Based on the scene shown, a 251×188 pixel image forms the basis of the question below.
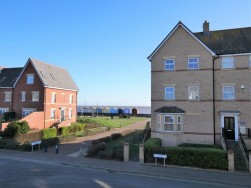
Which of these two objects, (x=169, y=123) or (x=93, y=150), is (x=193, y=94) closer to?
(x=169, y=123)

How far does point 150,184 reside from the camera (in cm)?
1310

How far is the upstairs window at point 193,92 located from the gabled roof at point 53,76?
22.5m

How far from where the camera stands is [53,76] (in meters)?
41.3

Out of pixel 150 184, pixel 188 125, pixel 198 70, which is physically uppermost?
pixel 198 70

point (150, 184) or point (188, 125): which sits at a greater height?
point (188, 125)

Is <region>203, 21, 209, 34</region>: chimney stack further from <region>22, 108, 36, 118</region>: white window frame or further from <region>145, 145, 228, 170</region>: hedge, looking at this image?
<region>22, 108, 36, 118</region>: white window frame

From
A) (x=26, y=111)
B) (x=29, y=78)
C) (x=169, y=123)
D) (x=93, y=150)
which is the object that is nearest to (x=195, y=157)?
(x=169, y=123)

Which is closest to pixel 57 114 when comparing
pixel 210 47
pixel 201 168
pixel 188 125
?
pixel 188 125

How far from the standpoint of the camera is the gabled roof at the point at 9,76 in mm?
40553

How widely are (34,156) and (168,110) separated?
542 inches

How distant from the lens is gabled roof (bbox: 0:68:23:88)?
133ft

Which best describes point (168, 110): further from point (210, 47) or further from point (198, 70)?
point (210, 47)

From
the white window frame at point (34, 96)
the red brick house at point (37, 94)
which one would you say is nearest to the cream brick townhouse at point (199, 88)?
the red brick house at point (37, 94)

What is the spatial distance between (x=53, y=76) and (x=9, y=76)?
8.54 m
